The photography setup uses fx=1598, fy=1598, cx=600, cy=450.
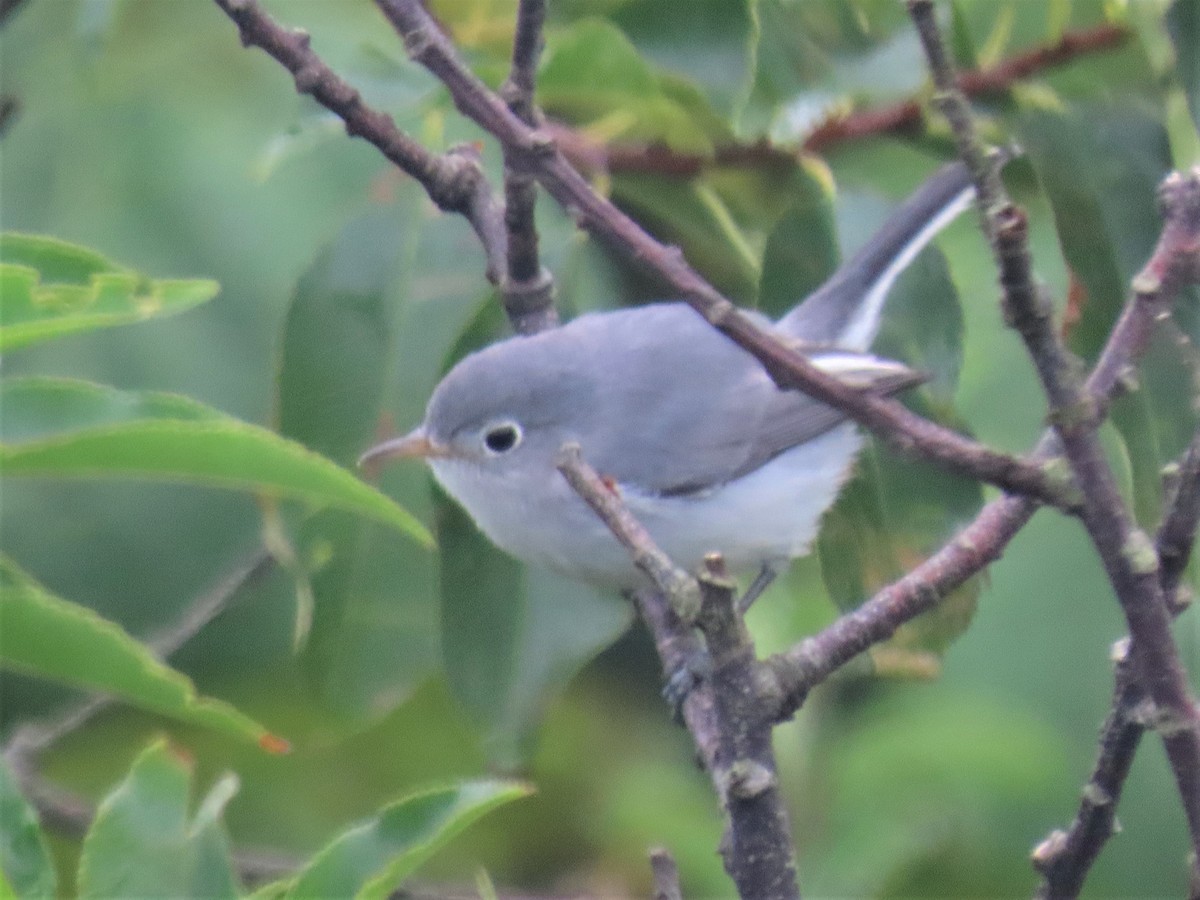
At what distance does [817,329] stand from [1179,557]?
134 cm

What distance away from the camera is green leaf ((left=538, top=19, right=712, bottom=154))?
71.9 inches

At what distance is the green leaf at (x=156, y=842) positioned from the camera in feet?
3.96

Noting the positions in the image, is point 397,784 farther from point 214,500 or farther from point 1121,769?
point 1121,769

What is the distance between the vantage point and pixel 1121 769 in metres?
1.02

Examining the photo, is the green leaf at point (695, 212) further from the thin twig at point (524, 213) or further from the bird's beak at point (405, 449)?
the bird's beak at point (405, 449)

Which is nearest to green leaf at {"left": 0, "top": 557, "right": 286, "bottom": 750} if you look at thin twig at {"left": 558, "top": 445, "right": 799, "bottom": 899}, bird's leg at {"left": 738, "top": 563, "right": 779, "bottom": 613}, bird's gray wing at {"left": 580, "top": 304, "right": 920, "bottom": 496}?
thin twig at {"left": 558, "top": 445, "right": 799, "bottom": 899}

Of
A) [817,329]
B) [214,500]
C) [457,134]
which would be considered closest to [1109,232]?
[817,329]

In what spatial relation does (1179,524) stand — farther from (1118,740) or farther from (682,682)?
(682,682)

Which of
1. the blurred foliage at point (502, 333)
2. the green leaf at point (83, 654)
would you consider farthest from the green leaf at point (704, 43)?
the green leaf at point (83, 654)

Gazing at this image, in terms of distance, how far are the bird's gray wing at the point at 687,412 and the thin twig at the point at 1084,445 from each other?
122 cm

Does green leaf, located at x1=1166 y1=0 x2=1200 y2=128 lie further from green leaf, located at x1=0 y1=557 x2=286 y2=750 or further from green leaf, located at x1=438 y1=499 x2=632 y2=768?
green leaf, located at x1=0 y1=557 x2=286 y2=750

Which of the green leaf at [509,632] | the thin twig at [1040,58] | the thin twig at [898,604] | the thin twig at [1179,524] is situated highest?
the thin twig at [1040,58]

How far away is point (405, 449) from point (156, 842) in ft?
2.60

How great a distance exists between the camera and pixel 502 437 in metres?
2.10
